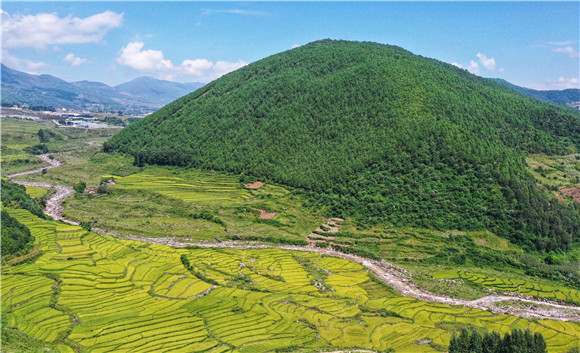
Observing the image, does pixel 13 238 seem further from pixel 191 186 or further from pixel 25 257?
pixel 191 186

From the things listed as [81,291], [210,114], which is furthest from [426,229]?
[210,114]

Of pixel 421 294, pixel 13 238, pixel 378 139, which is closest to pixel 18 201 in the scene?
pixel 13 238

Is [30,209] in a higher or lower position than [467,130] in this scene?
lower

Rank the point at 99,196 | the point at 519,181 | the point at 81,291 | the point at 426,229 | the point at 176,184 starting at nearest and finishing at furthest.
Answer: the point at 81,291 → the point at 426,229 → the point at 519,181 → the point at 99,196 → the point at 176,184

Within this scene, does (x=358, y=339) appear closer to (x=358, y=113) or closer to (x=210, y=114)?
(x=358, y=113)

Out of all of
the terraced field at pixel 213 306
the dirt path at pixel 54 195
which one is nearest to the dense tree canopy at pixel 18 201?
the dirt path at pixel 54 195
